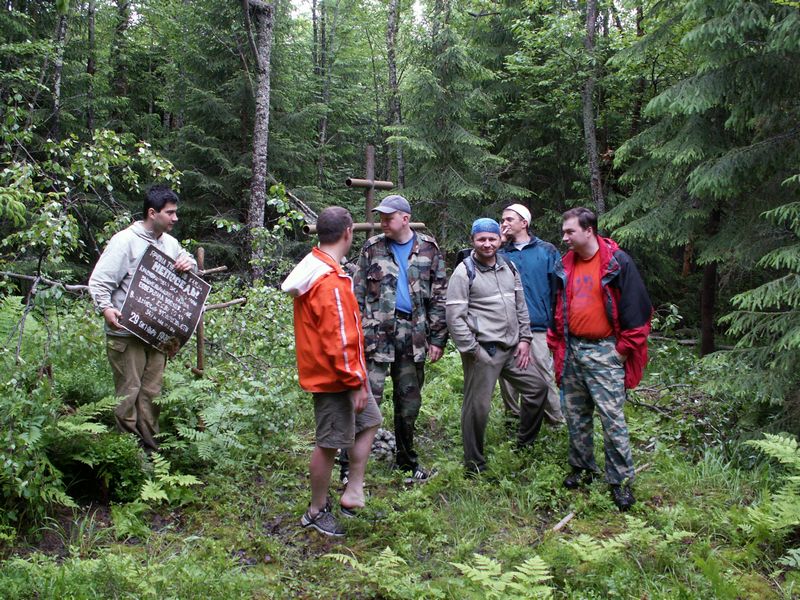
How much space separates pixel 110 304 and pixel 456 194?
32.4 feet

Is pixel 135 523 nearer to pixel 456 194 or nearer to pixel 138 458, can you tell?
pixel 138 458

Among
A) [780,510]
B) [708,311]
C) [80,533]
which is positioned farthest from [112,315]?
[708,311]

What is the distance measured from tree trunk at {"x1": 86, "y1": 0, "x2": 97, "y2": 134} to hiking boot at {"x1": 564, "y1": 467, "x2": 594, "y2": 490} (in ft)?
49.3

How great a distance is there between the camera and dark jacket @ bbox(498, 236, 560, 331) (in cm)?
562

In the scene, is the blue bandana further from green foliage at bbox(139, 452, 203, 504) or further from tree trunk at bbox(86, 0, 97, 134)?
tree trunk at bbox(86, 0, 97, 134)

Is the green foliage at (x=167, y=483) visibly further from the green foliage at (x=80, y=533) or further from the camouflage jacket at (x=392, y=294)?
the camouflage jacket at (x=392, y=294)

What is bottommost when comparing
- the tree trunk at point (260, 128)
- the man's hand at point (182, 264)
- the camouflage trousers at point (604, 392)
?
the camouflage trousers at point (604, 392)

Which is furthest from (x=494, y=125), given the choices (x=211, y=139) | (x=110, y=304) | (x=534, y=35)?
(x=110, y=304)

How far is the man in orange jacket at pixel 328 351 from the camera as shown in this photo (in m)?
3.78

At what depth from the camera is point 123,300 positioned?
14.9ft

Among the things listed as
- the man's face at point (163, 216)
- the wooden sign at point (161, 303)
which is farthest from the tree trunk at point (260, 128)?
the man's face at point (163, 216)

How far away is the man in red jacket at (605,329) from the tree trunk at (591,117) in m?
8.03

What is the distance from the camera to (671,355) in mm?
9820

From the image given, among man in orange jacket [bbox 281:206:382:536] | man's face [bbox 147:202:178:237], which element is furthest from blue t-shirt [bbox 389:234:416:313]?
man's face [bbox 147:202:178:237]
